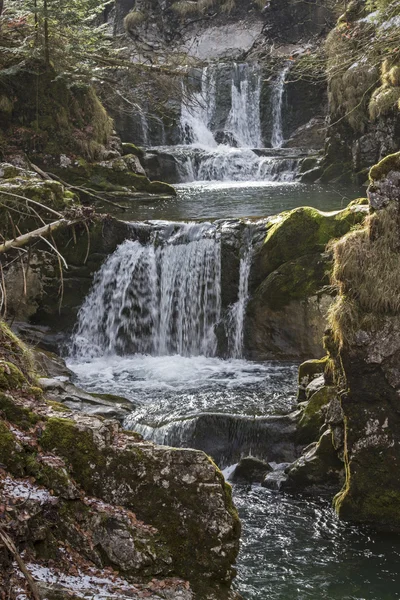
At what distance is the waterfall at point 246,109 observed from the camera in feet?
78.7

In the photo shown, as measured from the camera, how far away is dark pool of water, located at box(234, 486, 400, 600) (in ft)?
17.2

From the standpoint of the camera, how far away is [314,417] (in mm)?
7520

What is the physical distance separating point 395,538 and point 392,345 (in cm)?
160

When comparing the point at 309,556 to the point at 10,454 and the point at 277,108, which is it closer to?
the point at 10,454

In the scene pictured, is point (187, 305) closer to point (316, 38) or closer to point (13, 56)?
point (13, 56)

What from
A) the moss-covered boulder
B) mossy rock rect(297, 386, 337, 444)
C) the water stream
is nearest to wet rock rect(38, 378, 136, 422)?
the water stream

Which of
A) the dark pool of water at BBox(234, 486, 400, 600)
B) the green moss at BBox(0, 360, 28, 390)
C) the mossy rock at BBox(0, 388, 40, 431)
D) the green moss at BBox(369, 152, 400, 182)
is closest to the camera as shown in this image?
the mossy rock at BBox(0, 388, 40, 431)

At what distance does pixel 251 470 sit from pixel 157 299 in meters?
5.09

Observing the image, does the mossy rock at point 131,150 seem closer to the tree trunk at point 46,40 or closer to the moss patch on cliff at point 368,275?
the tree trunk at point 46,40

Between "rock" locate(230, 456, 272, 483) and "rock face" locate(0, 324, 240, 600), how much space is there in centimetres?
282

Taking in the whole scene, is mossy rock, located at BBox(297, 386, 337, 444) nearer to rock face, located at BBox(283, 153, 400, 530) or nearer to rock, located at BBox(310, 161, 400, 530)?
rock face, located at BBox(283, 153, 400, 530)

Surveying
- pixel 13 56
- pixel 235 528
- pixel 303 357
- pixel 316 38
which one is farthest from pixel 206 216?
pixel 316 38

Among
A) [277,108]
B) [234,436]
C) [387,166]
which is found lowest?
[234,436]

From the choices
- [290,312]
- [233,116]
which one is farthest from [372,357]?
[233,116]
